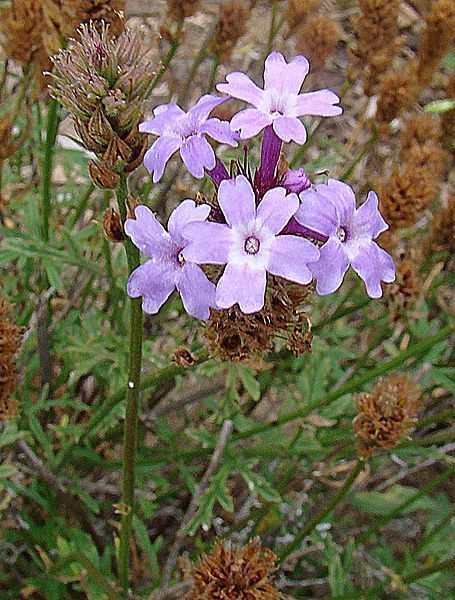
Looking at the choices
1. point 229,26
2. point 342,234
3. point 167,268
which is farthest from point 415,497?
point 229,26

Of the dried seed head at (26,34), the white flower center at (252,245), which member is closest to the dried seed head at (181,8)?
the dried seed head at (26,34)

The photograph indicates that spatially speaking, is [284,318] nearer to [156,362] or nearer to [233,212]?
[233,212]

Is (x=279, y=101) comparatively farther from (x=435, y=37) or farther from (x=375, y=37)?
(x=435, y=37)

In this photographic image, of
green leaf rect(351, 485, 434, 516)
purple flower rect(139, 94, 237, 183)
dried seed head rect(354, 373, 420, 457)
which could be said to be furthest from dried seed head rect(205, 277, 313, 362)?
green leaf rect(351, 485, 434, 516)

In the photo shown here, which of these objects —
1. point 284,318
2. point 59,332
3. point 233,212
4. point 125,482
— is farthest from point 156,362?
point 233,212

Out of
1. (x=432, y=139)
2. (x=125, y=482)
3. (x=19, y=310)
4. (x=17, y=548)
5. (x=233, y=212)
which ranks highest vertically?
(x=432, y=139)

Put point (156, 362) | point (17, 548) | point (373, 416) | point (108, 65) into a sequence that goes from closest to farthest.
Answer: point (108, 65) → point (373, 416) → point (156, 362) → point (17, 548)
